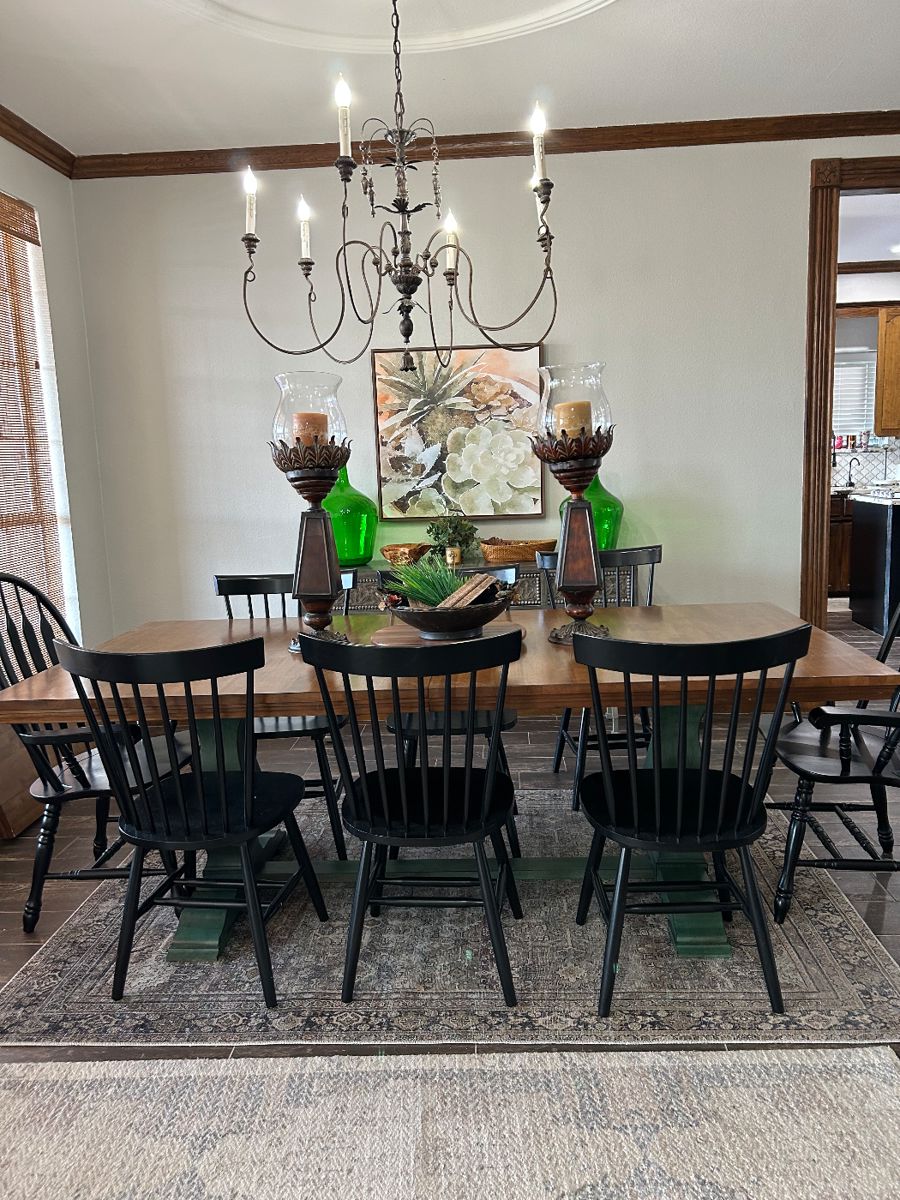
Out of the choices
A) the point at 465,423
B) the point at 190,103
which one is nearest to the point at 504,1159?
the point at 465,423

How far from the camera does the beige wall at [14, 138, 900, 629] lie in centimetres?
395

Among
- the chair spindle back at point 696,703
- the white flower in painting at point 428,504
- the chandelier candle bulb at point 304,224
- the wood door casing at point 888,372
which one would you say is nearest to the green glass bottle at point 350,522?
the white flower in painting at point 428,504

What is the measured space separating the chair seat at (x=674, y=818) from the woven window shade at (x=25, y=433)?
9.20 feet

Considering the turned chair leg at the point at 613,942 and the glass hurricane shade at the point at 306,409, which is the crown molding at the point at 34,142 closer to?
the glass hurricane shade at the point at 306,409

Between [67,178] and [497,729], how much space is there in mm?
3754

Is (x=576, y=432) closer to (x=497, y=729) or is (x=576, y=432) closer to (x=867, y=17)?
(x=497, y=729)

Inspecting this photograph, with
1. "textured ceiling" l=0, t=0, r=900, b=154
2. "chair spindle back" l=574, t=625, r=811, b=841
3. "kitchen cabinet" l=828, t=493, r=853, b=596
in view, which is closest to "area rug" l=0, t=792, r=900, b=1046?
"chair spindle back" l=574, t=625, r=811, b=841

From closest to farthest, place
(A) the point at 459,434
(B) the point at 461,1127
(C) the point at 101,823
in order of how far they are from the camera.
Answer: (B) the point at 461,1127 < (C) the point at 101,823 < (A) the point at 459,434

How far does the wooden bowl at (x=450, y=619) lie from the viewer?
2125mm

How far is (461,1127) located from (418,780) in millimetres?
771

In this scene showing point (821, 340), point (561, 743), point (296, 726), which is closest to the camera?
point (296, 726)

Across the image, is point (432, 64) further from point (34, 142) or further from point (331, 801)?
point (331, 801)

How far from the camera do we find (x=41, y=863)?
2277mm

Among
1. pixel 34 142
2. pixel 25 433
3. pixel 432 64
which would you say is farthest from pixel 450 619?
pixel 34 142
